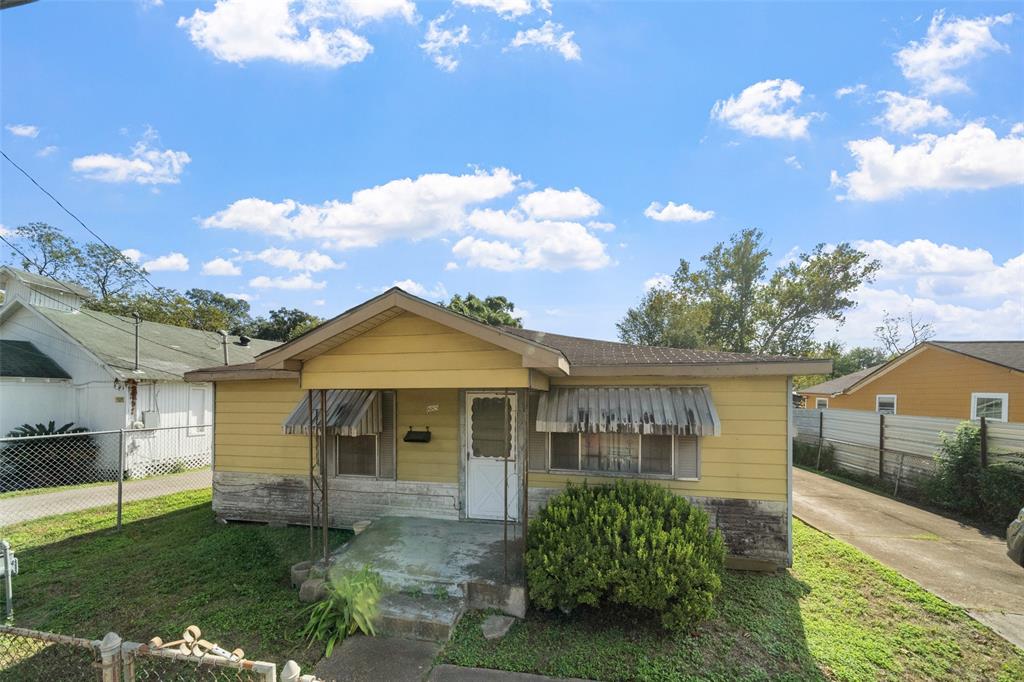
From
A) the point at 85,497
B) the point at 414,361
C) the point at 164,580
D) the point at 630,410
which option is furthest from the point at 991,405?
the point at 85,497

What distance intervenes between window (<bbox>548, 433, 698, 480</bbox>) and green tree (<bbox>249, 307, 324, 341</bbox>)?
123ft

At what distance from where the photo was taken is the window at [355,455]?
7.12 metres

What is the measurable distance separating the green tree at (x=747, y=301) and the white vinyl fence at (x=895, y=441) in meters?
14.8

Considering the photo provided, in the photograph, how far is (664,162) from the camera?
1253 centimetres

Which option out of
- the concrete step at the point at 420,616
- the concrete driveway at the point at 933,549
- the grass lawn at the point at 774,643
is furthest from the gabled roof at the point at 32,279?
the concrete driveway at the point at 933,549

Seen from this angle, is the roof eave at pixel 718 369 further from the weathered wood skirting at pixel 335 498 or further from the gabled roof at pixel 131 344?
the gabled roof at pixel 131 344

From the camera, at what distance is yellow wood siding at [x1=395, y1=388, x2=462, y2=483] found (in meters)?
6.79

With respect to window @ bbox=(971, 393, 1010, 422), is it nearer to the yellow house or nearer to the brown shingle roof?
the brown shingle roof

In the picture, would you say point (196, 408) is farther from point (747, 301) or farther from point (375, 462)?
point (747, 301)

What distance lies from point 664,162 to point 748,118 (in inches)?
94.8

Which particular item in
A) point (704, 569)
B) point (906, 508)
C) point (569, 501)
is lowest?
point (906, 508)

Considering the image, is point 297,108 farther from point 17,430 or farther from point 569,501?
point 17,430

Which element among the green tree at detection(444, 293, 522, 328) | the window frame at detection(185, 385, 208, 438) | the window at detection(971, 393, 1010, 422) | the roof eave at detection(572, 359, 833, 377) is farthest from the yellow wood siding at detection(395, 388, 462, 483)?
the green tree at detection(444, 293, 522, 328)

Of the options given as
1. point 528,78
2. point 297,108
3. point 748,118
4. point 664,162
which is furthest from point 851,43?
point 297,108
